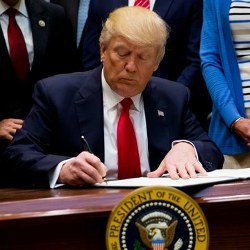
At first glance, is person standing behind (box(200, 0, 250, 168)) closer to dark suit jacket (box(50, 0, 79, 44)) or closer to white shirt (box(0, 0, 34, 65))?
Answer: dark suit jacket (box(50, 0, 79, 44))

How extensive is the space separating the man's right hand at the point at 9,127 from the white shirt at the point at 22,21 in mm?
244

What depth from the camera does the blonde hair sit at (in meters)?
1.86

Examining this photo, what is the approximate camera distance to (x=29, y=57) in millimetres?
2533

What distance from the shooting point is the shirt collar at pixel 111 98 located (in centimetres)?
200

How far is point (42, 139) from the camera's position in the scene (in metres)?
1.93

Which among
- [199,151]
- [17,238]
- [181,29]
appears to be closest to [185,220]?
[17,238]

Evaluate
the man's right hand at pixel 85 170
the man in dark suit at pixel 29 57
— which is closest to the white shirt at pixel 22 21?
the man in dark suit at pixel 29 57

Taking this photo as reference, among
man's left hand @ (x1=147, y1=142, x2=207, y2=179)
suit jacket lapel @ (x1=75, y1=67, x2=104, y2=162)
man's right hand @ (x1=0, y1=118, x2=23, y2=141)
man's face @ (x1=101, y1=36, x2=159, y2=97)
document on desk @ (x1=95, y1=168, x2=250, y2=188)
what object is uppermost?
man's face @ (x1=101, y1=36, x2=159, y2=97)

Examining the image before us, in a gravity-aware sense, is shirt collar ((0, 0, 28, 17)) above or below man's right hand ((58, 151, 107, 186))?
above

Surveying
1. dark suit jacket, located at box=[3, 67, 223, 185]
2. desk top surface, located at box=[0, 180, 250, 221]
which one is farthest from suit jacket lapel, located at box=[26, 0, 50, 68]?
desk top surface, located at box=[0, 180, 250, 221]

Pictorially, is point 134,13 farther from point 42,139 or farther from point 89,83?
point 42,139

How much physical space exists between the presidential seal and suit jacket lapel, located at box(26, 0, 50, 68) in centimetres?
142

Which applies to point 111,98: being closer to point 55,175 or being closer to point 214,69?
point 55,175

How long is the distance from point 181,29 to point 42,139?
39.3 inches
